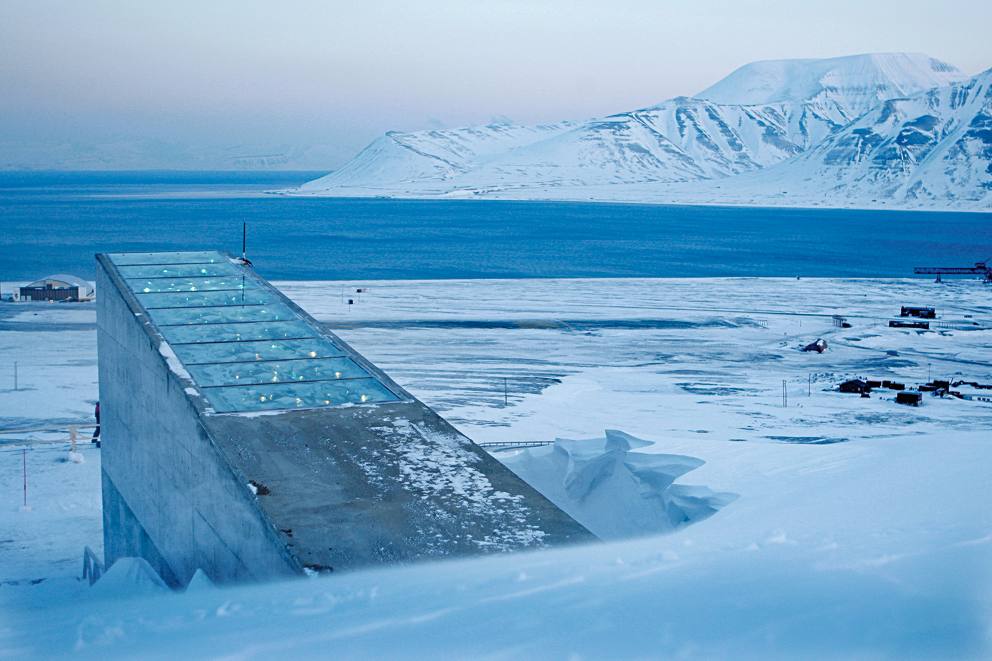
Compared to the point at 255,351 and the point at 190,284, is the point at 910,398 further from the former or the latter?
the point at 255,351

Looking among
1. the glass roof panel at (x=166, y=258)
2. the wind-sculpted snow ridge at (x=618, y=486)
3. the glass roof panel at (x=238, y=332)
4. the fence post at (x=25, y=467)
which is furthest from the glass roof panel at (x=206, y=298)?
the wind-sculpted snow ridge at (x=618, y=486)

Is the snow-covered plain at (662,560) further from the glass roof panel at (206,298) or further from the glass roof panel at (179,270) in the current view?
the glass roof panel at (179,270)

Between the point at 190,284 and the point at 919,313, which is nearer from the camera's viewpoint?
the point at 190,284

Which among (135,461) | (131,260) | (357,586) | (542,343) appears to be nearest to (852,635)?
(357,586)

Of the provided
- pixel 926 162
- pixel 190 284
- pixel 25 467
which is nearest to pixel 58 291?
pixel 25 467

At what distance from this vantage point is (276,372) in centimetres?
1388

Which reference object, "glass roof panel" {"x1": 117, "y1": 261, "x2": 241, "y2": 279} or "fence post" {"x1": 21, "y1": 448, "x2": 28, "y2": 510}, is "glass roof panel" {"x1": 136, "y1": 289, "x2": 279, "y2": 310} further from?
"fence post" {"x1": 21, "y1": 448, "x2": 28, "y2": 510}

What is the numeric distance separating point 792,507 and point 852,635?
4474 mm

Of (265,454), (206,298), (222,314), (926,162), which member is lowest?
(265,454)

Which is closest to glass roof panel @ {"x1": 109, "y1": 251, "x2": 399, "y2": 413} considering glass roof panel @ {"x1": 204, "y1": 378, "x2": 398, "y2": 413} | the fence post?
glass roof panel @ {"x1": 204, "y1": 378, "x2": 398, "y2": 413}

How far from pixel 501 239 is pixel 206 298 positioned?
3385 inches

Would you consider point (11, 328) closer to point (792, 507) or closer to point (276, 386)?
point (276, 386)

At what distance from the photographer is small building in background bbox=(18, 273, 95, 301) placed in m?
48.1

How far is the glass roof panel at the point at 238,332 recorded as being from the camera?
14695 mm
